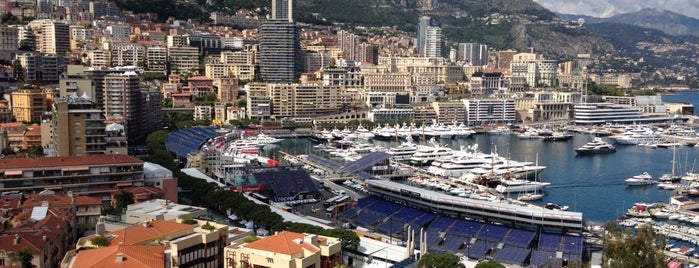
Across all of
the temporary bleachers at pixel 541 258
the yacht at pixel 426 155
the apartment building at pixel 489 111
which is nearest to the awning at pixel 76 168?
the temporary bleachers at pixel 541 258

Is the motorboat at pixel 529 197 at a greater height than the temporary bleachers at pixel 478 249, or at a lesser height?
lesser

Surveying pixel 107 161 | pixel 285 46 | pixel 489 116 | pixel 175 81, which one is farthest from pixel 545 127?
pixel 107 161

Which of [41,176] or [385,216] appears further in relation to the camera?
[385,216]

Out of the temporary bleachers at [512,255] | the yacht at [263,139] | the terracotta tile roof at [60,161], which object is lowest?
the temporary bleachers at [512,255]

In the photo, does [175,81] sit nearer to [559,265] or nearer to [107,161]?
[107,161]

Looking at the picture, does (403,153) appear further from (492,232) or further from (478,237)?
(478,237)

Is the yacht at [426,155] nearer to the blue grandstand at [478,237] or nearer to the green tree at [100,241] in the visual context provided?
the blue grandstand at [478,237]
